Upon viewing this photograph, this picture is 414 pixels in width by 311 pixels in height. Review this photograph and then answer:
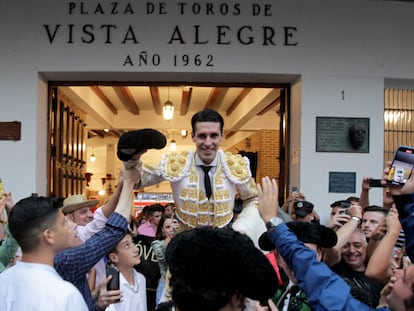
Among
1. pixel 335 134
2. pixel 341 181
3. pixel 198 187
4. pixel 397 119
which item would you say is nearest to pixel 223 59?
pixel 335 134

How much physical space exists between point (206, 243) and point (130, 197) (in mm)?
1130

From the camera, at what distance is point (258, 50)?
729 centimetres

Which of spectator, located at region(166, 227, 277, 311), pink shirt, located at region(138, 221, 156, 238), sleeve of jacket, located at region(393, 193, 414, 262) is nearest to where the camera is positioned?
spectator, located at region(166, 227, 277, 311)

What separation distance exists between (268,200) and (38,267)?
102 centimetres

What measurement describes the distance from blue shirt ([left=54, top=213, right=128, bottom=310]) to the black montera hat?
0.30 m

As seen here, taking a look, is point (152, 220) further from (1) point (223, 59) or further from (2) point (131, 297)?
(2) point (131, 297)

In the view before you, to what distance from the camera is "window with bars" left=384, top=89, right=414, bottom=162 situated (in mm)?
7797

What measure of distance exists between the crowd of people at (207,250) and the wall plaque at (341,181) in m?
2.50

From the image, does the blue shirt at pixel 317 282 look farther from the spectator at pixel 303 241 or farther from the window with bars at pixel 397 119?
the window with bars at pixel 397 119

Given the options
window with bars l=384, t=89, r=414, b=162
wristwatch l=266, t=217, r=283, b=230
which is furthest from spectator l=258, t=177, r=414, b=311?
window with bars l=384, t=89, r=414, b=162

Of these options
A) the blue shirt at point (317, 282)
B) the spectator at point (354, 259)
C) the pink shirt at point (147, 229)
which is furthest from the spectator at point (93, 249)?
the pink shirt at point (147, 229)

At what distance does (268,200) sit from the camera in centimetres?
259

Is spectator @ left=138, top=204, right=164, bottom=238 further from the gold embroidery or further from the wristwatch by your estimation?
the wristwatch

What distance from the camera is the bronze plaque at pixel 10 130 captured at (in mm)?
7180
